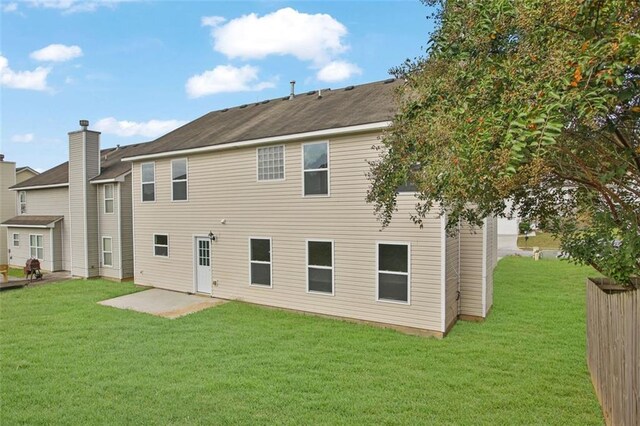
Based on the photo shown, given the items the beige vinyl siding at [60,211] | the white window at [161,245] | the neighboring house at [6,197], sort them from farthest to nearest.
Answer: the neighboring house at [6,197] → the beige vinyl siding at [60,211] → the white window at [161,245]

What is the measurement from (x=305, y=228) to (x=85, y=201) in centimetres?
1196

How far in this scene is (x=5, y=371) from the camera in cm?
688

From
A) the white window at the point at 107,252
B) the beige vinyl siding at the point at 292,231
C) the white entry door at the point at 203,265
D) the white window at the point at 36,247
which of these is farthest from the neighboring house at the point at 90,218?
the white entry door at the point at 203,265

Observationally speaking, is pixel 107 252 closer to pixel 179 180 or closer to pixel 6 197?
pixel 179 180

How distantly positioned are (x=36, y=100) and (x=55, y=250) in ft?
27.9

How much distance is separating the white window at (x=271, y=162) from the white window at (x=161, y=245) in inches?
199

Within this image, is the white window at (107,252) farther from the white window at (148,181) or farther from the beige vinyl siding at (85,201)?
the white window at (148,181)

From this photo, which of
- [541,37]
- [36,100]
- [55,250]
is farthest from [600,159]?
[55,250]

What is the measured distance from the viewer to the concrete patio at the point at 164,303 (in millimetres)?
11188

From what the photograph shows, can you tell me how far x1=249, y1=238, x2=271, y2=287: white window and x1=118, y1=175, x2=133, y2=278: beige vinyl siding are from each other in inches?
305

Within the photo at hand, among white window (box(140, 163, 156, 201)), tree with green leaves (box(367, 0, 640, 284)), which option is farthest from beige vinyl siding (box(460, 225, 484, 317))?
white window (box(140, 163, 156, 201))

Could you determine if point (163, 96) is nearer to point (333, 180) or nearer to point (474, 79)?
point (333, 180)

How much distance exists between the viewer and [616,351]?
4371 millimetres

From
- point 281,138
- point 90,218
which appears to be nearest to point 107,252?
point 90,218
